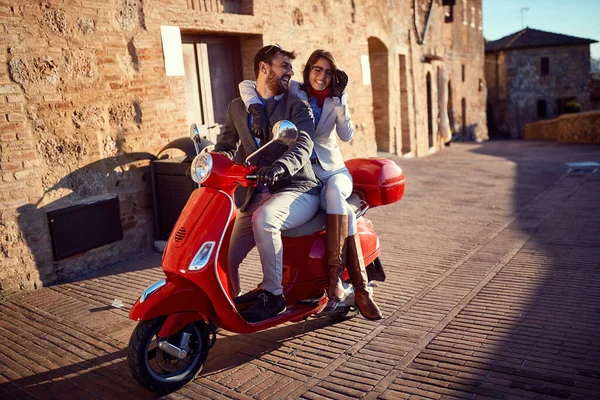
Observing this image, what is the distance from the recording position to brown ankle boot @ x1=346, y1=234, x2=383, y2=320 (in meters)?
3.57

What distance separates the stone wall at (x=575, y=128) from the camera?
17734 millimetres

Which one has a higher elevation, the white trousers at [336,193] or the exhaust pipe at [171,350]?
the white trousers at [336,193]

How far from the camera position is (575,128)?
19.2 metres

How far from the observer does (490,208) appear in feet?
24.5

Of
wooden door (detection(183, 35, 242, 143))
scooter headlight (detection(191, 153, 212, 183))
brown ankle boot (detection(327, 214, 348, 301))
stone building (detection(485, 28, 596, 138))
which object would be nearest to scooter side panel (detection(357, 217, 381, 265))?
brown ankle boot (detection(327, 214, 348, 301))

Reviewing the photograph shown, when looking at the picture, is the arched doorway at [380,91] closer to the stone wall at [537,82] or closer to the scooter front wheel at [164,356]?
the scooter front wheel at [164,356]

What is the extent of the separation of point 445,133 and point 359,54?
23.4ft

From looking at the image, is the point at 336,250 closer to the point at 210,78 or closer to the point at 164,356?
the point at 164,356

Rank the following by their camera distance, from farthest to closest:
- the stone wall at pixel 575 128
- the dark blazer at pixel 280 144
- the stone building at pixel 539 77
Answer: the stone building at pixel 539 77
the stone wall at pixel 575 128
the dark blazer at pixel 280 144

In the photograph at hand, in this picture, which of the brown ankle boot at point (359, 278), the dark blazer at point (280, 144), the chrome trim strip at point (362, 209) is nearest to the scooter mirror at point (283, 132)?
the dark blazer at point (280, 144)

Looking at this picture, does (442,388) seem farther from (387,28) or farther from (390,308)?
(387,28)

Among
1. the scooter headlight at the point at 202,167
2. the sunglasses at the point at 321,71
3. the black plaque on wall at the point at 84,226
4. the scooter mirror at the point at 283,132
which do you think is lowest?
the black plaque on wall at the point at 84,226

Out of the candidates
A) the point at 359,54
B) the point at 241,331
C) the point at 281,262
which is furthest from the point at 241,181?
the point at 359,54

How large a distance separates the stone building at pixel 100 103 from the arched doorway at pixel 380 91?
4.34m
